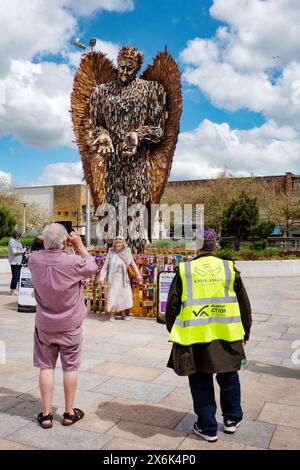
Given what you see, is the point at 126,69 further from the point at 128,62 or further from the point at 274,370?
the point at 274,370

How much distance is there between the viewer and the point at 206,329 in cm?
319

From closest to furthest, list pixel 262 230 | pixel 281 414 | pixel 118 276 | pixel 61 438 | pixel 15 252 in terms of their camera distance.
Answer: pixel 61 438, pixel 281 414, pixel 118 276, pixel 15 252, pixel 262 230

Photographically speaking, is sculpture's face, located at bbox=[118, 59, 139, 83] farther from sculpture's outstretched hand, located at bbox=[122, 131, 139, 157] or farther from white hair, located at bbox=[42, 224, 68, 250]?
white hair, located at bbox=[42, 224, 68, 250]

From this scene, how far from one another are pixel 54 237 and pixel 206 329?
1386 millimetres

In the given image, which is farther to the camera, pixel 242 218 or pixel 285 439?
pixel 242 218

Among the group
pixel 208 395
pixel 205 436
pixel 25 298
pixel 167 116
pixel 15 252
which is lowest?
pixel 205 436

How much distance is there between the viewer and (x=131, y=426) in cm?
Answer: 350

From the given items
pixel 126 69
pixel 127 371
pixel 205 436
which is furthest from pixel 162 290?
pixel 126 69

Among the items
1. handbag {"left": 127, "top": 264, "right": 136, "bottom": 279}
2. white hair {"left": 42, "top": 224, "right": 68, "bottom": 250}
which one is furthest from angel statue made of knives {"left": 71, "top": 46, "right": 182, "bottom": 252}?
white hair {"left": 42, "top": 224, "right": 68, "bottom": 250}

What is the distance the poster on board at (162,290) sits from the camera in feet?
25.5

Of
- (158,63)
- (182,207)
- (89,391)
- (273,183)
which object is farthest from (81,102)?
(273,183)

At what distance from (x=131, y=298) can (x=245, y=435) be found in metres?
4.73

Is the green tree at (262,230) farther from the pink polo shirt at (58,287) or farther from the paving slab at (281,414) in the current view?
the pink polo shirt at (58,287)

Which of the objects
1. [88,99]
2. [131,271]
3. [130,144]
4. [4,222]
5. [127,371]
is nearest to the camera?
[127,371]
